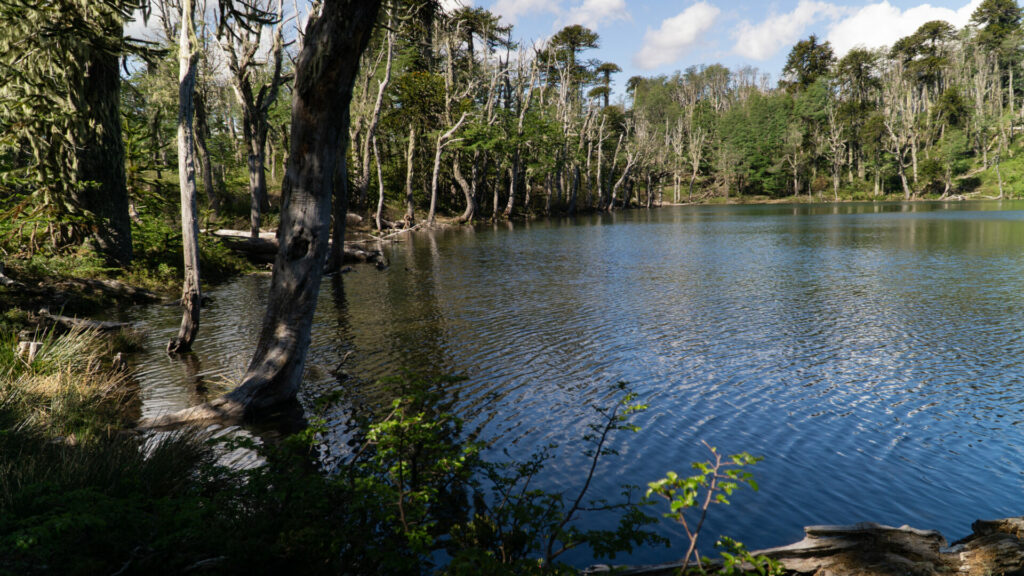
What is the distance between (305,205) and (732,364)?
883 cm

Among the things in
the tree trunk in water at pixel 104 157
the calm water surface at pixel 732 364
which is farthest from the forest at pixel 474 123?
the calm water surface at pixel 732 364

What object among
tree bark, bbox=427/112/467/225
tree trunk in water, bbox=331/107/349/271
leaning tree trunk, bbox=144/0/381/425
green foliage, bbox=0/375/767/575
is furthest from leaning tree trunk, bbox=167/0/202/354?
tree bark, bbox=427/112/467/225

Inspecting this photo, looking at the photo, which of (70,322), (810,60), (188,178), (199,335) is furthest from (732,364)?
(810,60)

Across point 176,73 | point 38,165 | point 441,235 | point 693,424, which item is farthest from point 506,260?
point 176,73

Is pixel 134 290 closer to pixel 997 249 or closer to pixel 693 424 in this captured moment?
pixel 693 424

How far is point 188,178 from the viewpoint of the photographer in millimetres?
10734

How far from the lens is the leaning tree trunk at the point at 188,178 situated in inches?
400

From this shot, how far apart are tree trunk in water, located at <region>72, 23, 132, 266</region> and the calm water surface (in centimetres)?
312

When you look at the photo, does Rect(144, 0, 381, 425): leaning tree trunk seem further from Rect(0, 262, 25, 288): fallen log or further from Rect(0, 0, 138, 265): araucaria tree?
Rect(0, 0, 138, 265): araucaria tree

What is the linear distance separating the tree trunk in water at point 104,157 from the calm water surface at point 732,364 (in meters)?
3.12

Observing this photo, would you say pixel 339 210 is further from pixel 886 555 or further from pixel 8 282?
pixel 886 555

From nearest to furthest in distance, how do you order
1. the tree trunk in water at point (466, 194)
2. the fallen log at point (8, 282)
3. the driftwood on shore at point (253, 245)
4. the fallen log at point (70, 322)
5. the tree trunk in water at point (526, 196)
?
the fallen log at point (70, 322) → the fallen log at point (8, 282) → the driftwood on shore at point (253, 245) → the tree trunk in water at point (466, 194) → the tree trunk in water at point (526, 196)

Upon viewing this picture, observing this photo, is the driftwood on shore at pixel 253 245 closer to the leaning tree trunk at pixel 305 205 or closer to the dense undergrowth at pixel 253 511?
the leaning tree trunk at pixel 305 205

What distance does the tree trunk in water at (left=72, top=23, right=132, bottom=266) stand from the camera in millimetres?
15461
